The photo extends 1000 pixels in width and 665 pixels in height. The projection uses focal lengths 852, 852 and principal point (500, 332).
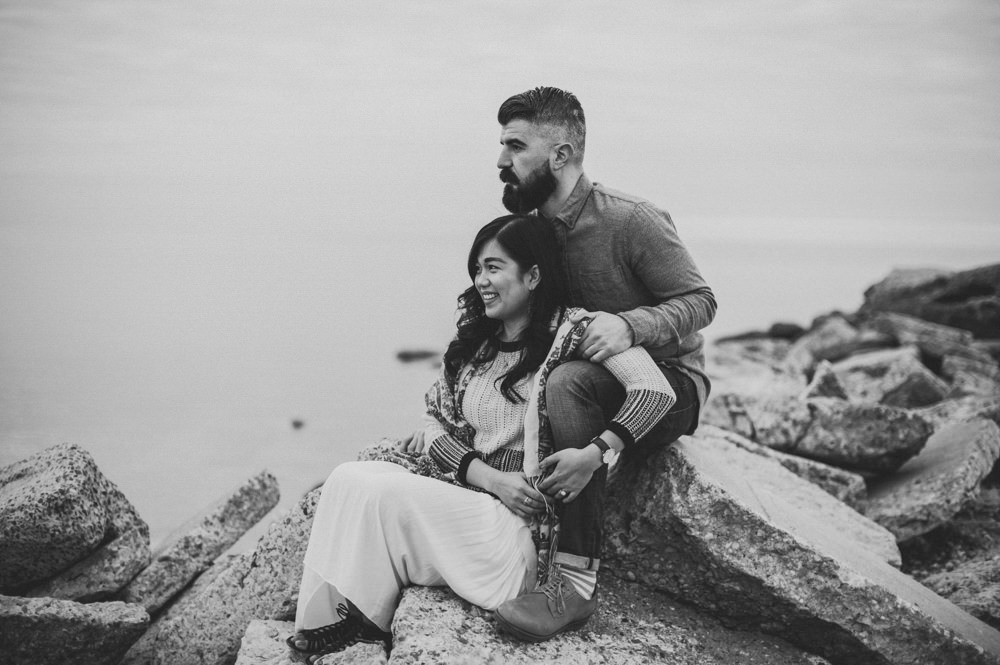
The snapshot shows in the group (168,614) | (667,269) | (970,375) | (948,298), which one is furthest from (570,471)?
(948,298)

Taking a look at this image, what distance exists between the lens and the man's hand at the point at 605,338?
3.75 meters

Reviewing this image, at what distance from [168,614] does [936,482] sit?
5.11m

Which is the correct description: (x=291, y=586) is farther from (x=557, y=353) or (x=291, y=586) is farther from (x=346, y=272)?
(x=346, y=272)

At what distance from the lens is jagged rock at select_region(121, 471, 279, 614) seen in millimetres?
4793

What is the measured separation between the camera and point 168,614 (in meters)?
4.66

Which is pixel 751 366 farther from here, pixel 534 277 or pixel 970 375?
pixel 534 277

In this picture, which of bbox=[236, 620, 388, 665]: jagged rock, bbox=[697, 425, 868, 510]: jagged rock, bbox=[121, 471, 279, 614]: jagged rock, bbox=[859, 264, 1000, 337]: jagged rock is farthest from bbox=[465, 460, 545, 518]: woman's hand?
bbox=[859, 264, 1000, 337]: jagged rock

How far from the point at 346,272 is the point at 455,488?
1746 inches

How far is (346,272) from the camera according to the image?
47062 millimetres

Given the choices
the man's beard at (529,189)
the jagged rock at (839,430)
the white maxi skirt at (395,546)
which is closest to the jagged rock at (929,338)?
the jagged rock at (839,430)

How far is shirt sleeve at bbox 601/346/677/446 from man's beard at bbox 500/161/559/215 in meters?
1.00

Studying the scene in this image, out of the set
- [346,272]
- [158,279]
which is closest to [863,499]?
[158,279]

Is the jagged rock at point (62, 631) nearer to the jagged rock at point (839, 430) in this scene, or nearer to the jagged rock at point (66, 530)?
the jagged rock at point (66, 530)

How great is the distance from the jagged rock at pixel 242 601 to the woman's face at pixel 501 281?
1.44 meters
